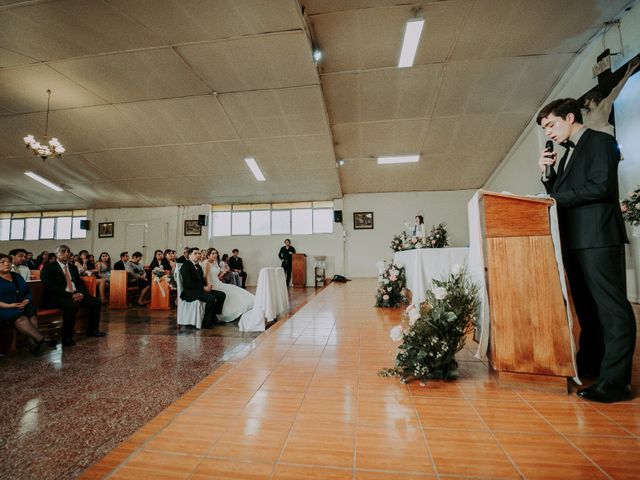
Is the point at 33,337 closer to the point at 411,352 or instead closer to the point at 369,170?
the point at 411,352

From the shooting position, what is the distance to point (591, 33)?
5.11 meters

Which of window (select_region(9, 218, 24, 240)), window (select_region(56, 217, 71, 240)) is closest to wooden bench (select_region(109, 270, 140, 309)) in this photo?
window (select_region(56, 217, 71, 240))

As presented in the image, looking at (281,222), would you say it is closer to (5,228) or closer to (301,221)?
(301,221)

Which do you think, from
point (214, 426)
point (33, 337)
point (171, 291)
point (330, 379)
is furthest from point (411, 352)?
point (171, 291)

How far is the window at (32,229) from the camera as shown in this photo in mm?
13367

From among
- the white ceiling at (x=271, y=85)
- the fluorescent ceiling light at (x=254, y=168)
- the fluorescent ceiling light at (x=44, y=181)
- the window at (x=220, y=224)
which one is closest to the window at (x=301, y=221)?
the white ceiling at (x=271, y=85)

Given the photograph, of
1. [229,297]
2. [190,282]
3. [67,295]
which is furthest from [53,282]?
[229,297]

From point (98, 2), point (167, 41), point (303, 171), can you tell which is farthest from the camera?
point (303, 171)

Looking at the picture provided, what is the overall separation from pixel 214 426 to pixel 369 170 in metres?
9.95

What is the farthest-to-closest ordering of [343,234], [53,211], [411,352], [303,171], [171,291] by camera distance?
[53,211] → [343,234] → [303,171] → [171,291] → [411,352]

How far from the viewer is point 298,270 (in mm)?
11219

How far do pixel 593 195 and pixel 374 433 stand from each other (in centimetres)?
156

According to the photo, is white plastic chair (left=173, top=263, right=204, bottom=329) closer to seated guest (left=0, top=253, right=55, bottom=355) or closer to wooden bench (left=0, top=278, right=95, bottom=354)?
wooden bench (left=0, top=278, right=95, bottom=354)

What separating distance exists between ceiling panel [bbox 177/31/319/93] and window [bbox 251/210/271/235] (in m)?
6.52
